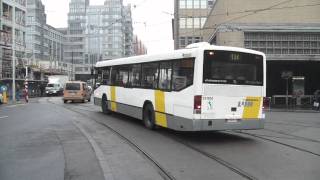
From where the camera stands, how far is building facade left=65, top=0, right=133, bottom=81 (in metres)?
83.0

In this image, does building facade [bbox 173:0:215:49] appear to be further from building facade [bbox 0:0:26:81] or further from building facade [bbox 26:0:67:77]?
building facade [bbox 0:0:26:81]

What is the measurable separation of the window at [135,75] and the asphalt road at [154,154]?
1872 millimetres

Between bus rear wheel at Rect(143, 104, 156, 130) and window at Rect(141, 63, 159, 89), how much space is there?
0.73 m

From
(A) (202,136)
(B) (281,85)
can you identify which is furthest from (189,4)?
(A) (202,136)

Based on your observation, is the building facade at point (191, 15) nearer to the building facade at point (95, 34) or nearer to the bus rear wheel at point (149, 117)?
the building facade at point (95, 34)

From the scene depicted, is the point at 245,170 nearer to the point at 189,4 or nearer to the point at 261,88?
the point at 261,88

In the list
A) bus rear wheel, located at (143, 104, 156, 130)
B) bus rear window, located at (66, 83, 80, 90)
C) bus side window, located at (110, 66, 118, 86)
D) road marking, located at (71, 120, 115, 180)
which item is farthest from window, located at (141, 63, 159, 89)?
bus rear window, located at (66, 83, 80, 90)

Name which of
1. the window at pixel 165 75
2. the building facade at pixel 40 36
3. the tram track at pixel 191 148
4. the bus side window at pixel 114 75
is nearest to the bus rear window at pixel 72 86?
the bus side window at pixel 114 75

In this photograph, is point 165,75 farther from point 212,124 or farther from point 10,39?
point 10,39

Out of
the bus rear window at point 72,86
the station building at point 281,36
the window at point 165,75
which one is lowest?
the bus rear window at point 72,86

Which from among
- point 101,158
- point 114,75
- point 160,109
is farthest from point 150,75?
point 101,158

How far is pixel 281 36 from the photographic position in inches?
1335

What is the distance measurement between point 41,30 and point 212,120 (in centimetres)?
8993

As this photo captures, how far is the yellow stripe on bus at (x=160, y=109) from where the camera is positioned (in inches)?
539
